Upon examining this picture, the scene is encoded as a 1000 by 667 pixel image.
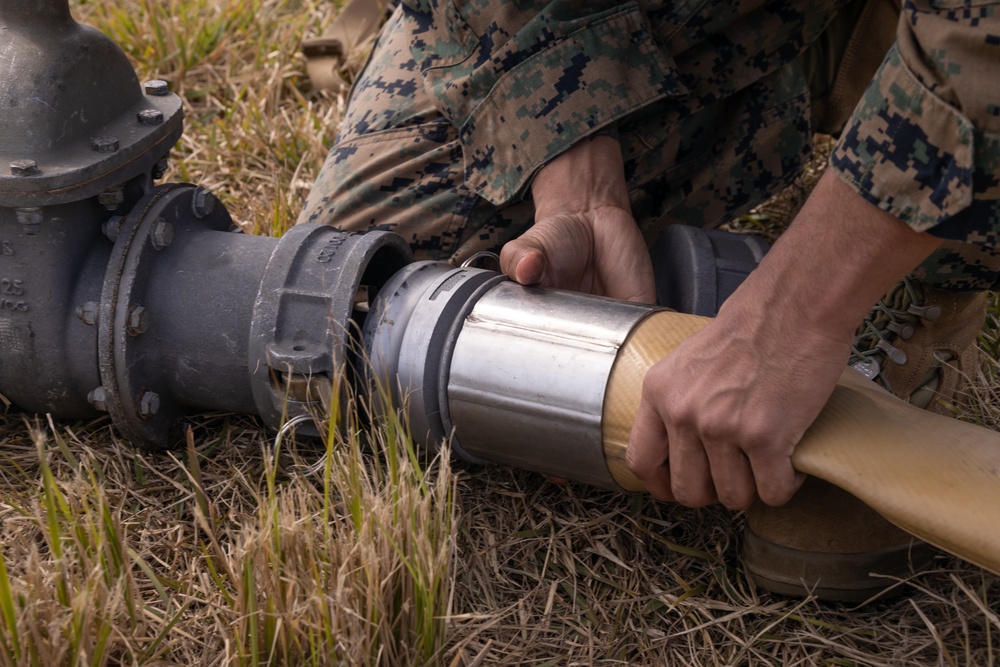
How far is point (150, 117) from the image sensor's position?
1.76m

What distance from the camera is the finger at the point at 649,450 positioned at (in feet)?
4.74

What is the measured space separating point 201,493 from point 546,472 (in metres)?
0.51

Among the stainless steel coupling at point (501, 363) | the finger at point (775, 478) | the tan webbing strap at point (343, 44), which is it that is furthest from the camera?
the tan webbing strap at point (343, 44)

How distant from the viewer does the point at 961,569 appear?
160 cm

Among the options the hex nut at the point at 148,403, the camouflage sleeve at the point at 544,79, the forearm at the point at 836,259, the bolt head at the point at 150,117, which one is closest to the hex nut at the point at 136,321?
the hex nut at the point at 148,403

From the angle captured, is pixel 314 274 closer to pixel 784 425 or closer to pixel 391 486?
pixel 391 486

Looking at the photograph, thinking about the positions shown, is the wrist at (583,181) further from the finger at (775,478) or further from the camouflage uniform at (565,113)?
the finger at (775,478)

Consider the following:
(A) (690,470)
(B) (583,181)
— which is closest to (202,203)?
(B) (583,181)

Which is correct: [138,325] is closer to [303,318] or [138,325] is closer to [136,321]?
[136,321]

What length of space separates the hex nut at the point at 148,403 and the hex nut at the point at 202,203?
32cm

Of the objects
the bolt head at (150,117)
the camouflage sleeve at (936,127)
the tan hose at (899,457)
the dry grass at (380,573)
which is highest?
the camouflage sleeve at (936,127)

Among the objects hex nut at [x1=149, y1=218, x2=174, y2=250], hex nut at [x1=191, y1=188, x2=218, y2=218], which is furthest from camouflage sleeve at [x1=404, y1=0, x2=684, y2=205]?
hex nut at [x1=149, y1=218, x2=174, y2=250]

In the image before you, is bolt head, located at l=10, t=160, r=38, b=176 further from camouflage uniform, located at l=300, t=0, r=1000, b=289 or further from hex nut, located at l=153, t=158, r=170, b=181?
camouflage uniform, located at l=300, t=0, r=1000, b=289

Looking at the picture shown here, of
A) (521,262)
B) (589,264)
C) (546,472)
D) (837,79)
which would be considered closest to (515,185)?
(589,264)
